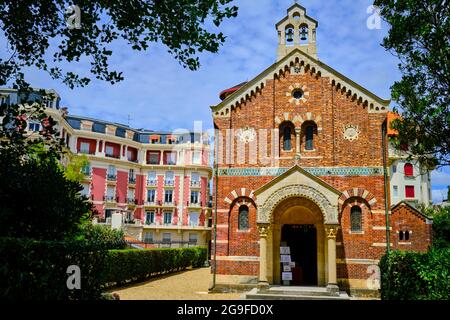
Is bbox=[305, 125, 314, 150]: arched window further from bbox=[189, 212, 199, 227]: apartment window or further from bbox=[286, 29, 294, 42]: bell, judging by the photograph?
bbox=[189, 212, 199, 227]: apartment window

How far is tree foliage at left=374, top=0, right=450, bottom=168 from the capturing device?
1154 cm

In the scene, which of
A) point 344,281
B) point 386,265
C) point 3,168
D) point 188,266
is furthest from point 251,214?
point 188,266

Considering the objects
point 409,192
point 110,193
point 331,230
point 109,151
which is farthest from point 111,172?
point 331,230

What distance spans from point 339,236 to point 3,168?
53.0 feet

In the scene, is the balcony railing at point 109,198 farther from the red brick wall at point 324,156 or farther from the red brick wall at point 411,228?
the red brick wall at point 324,156

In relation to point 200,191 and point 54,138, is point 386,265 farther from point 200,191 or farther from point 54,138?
point 200,191

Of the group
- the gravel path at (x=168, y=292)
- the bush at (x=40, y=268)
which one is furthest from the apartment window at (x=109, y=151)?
the bush at (x=40, y=268)

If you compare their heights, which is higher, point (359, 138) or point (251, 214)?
point (359, 138)

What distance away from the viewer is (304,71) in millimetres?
22969

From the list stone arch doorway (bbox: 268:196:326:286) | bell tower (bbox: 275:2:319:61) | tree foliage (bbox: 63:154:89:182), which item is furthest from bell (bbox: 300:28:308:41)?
tree foliage (bbox: 63:154:89:182)

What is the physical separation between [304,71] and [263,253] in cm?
1026

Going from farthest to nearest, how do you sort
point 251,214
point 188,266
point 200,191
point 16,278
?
point 200,191, point 188,266, point 251,214, point 16,278

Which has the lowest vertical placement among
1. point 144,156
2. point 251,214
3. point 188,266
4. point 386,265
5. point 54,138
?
point 188,266

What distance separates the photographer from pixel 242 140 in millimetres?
22984
